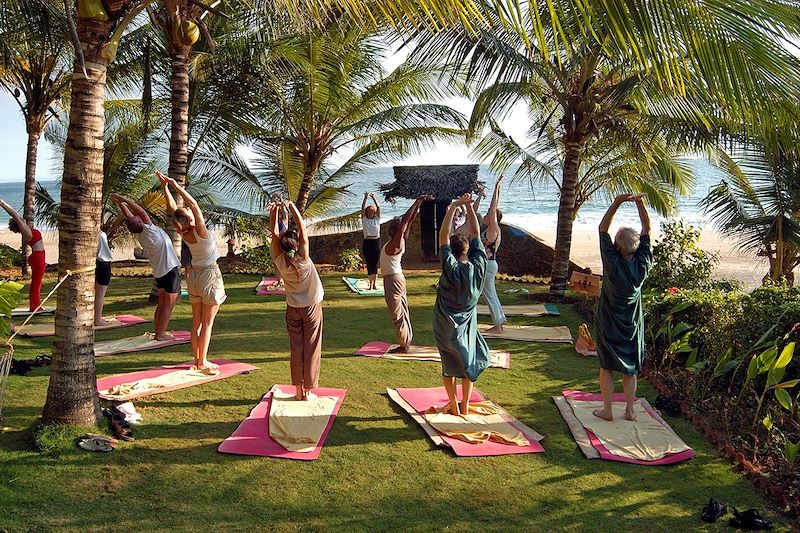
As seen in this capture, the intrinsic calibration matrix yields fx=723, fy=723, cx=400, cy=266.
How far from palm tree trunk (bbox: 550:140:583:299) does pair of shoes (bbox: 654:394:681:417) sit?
223 inches

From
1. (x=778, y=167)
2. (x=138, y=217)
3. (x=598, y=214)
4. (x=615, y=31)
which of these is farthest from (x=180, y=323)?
(x=598, y=214)

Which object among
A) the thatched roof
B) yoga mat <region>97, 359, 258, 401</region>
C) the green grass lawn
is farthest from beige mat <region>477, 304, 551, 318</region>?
the thatched roof

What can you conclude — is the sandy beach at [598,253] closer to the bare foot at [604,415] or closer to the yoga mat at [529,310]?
the yoga mat at [529,310]

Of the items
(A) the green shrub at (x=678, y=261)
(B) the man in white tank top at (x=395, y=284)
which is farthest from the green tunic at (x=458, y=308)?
(A) the green shrub at (x=678, y=261)

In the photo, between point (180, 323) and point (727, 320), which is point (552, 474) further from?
point (180, 323)

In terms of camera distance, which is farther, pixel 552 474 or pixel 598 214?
pixel 598 214

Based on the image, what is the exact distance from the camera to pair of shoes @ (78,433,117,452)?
16.9 feet

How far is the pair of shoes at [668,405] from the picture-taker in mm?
6430

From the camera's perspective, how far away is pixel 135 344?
843cm

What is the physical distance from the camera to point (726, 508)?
4527mm

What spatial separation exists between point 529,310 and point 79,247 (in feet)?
24.7

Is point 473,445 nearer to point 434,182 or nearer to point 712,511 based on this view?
point 712,511

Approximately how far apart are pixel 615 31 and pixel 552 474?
3279mm

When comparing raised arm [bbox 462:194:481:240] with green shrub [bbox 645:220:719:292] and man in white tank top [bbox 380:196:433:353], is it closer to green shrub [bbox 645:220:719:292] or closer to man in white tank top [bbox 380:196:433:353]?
man in white tank top [bbox 380:196:433:353]
